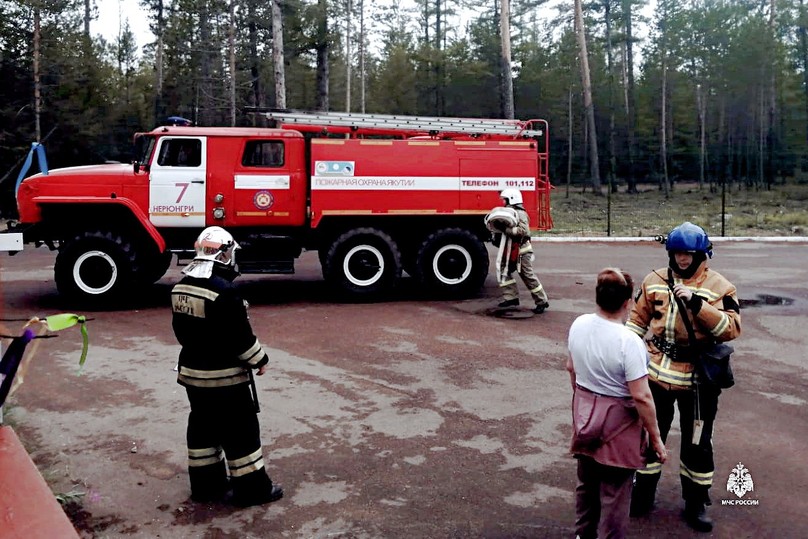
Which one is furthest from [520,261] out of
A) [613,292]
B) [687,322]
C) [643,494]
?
[613,292]

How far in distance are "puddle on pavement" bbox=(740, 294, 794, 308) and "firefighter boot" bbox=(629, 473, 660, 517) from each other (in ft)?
25.1

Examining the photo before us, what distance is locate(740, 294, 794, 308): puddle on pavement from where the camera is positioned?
1155cm

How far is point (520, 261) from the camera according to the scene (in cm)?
1098

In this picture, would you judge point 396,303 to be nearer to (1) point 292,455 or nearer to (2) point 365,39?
(1) point 292,455

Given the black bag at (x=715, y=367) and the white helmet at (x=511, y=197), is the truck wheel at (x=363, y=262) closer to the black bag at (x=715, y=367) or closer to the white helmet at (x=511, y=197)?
the white helmet at (x=511, y=197)

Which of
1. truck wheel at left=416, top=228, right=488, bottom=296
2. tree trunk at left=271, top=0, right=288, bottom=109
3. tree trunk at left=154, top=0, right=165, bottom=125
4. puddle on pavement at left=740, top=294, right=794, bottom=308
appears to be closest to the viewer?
puddle on pavement at left=740, top=294, right=794, bottom=308

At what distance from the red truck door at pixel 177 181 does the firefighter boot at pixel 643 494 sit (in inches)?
324

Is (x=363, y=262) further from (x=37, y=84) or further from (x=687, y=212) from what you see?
(x=687, y=212)

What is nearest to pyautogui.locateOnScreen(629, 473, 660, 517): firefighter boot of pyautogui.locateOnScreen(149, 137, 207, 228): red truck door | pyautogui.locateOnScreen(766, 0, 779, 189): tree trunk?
pyautogui.locateOnScreen(149, 137, 207, 228): red truck door

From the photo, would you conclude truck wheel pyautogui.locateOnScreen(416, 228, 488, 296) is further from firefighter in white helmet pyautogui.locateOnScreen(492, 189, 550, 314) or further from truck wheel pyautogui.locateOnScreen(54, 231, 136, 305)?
truck wheel pyautogui.locateOnScreen(54, 231, 136, 305)

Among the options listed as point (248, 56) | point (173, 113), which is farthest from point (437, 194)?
point (173, 113)

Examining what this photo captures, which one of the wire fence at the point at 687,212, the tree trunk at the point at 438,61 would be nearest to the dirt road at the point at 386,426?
the wire fence at the point at 687,212

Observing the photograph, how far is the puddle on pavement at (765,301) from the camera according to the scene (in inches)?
455

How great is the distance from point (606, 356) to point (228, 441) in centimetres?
241
